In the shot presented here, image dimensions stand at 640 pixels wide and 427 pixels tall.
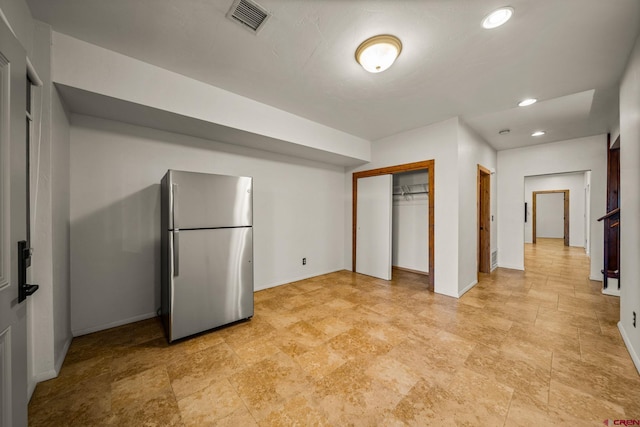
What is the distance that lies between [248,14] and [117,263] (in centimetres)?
275

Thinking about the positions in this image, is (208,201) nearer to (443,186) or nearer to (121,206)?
(121,206)

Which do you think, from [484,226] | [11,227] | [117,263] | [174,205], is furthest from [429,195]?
[117,263]

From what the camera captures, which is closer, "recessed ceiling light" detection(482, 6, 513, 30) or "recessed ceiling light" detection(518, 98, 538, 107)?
"recessed ceiling light" detection(482, 6, 513, 30)

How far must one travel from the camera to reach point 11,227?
96 cm

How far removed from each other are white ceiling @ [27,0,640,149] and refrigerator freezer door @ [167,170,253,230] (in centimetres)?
106

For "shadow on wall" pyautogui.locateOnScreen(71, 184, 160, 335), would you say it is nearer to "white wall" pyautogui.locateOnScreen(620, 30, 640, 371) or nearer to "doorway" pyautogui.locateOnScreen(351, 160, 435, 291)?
"doorway" pyautogui.locateOnScreen(351, 160, 435, 291)

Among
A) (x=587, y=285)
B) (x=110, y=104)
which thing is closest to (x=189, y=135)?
(x=110, y=104)

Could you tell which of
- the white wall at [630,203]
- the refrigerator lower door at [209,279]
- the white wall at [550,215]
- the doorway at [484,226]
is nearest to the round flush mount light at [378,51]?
the white wall at [630,203]

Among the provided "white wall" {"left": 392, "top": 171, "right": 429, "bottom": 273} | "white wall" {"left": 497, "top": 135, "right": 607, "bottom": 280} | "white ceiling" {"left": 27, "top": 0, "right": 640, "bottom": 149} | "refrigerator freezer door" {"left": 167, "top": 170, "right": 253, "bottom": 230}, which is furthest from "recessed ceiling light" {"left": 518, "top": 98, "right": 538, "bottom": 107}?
"refrigerator freezer door" {"left": 167, "top": 170, "right": 253, "bottom": 230}

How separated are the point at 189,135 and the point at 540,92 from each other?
426 cm

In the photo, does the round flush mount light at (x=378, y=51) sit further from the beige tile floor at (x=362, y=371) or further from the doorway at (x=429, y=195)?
the beige tile floor at (x=362, y=371)

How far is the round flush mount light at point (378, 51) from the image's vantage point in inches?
72.6

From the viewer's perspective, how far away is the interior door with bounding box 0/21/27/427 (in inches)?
34.6

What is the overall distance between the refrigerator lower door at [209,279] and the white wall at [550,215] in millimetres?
12698
